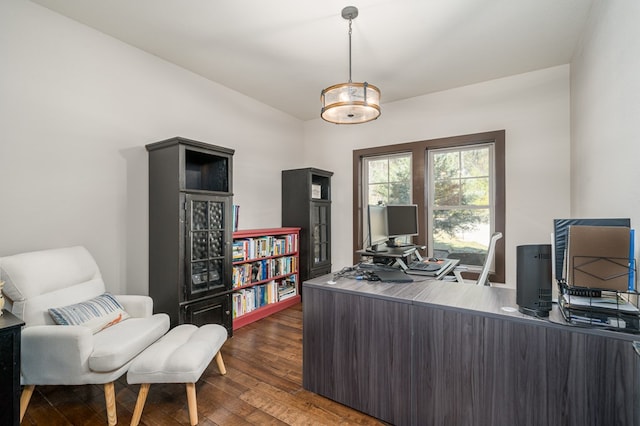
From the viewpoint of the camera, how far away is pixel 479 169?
12.4 ft

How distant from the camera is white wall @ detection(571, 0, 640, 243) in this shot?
4.97 feet

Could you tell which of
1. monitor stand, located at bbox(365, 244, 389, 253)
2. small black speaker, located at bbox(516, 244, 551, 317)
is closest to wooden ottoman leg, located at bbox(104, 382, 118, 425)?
monitor stand, located at bbox(365, 244, 389, 253)

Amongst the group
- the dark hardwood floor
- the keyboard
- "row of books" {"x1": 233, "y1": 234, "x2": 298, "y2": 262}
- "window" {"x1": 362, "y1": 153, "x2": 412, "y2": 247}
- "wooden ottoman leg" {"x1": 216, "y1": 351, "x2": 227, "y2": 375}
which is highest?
"window" {"x1": 362, "y1": 153, "x2": 412, "y2": 247}

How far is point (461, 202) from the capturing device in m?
3.87

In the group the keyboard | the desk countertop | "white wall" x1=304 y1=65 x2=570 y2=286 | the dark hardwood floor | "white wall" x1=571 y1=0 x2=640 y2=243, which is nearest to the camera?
the desk countertop

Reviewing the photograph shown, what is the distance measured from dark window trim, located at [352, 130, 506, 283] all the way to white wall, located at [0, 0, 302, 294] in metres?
2.27

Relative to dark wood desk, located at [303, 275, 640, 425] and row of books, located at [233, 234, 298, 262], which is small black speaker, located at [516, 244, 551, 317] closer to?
dark wood desk, located at [303, 275, 640, 425]

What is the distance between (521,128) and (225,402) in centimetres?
403

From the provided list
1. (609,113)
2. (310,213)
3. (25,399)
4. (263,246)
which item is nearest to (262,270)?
(263,246)

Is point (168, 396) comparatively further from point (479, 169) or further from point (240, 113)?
point (479, 169)

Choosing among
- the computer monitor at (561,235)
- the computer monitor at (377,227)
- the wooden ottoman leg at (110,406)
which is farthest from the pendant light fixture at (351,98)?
the wooden ottoman leg at (110,406)

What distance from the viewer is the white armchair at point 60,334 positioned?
1.75 m

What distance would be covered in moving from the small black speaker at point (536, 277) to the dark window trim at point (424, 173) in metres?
2.33

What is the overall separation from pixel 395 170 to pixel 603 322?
3260 mm
